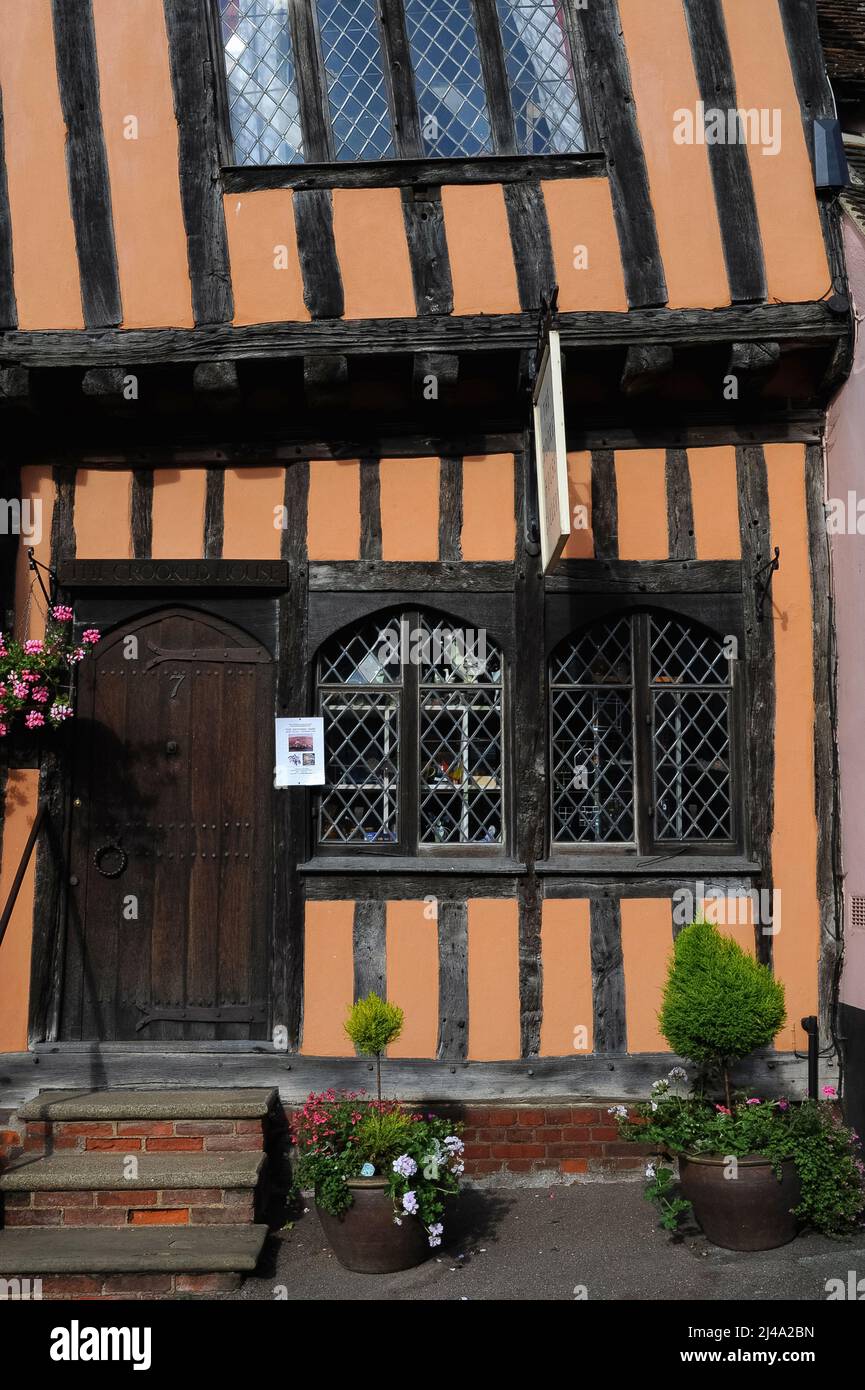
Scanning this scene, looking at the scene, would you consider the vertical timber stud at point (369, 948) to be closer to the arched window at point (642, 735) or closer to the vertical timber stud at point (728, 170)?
the arched window at point (642, 735)

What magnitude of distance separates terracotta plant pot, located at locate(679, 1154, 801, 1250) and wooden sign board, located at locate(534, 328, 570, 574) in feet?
8.96

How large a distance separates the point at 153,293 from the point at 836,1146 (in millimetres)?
5187

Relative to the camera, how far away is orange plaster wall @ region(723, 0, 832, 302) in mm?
5938


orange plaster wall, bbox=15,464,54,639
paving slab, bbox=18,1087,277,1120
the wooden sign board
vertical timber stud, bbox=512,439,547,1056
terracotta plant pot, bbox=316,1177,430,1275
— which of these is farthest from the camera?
orange plaster wall, bbox=15,464,54,639

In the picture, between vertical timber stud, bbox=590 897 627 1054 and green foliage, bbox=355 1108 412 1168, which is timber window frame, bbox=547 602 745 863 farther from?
green foliage, bbox=355 1108 412 1168

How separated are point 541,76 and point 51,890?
502 centimetres

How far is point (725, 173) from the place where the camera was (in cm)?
602

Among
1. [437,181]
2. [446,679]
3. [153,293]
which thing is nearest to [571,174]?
[437,181]

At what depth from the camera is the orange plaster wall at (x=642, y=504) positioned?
6.03 metres

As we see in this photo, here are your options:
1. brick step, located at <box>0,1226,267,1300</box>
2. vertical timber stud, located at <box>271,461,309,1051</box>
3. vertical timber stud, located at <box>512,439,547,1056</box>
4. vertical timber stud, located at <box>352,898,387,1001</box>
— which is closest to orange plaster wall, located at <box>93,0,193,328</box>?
vertical timber stud, located at <box>271,461,309,1051</box>

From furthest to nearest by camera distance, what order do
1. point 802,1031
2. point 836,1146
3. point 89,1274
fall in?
point 802,1031
point 836,1146
point 89,1274

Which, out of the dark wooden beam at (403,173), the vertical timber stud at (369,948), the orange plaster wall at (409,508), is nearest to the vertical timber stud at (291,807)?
the vertical timber stud at (369,948)

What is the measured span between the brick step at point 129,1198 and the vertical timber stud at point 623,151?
4.64 meters

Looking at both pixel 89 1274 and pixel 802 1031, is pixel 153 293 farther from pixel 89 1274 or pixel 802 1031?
pixel 802 1031
